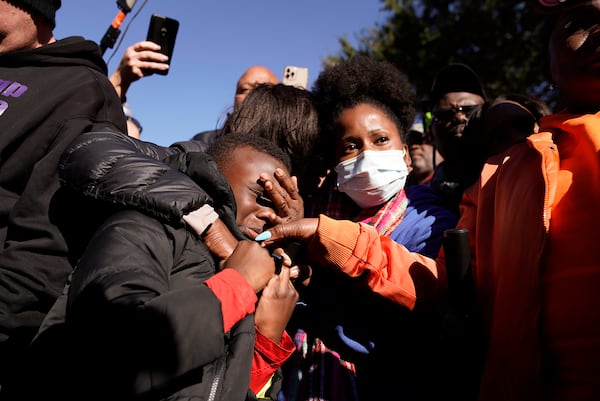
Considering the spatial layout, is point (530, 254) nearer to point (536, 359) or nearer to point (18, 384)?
point (536, 359)

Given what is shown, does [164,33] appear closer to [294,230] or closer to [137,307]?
[294,230]

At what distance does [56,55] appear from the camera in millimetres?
1980

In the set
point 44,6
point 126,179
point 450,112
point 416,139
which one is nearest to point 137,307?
point 126,179

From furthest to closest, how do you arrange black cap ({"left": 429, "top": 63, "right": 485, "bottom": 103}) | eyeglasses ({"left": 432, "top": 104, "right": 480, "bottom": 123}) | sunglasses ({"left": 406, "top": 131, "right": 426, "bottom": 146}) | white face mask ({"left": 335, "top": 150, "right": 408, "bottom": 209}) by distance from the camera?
sunglasses ({"left": 406, "top": 131, "right": 426, "bottom": 146}), black cap ({"left": 429, "top": 63, "right": 485, "bottom": 103}), eyeglasses ({"left": 432, "top": 104, "right": 480, "bottom": 123}), white face mask ({"left": 335, "top": 150, "right": 408, "bottom": 209})

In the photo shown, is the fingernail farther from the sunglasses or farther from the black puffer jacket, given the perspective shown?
the sunglasses

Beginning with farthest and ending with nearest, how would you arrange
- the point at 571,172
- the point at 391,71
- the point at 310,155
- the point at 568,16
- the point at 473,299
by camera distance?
the point at 391,71, the point at 310,155, the point at 473,299, the point at 568,16, the point at 571,172

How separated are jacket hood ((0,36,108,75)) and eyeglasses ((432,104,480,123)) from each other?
8.15 ft

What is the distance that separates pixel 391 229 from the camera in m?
2.26

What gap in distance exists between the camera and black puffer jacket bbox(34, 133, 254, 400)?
1.23 metres

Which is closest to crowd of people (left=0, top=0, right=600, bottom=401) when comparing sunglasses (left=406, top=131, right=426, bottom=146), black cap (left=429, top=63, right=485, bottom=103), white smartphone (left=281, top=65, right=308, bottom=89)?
white smartphone (left=281, top=65, right=308, bottom=89)

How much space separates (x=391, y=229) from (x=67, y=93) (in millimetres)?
1539

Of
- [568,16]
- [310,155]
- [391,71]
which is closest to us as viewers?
[568,16]

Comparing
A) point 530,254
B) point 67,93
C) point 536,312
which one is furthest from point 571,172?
point 67,93

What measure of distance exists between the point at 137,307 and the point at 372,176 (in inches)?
54.5
